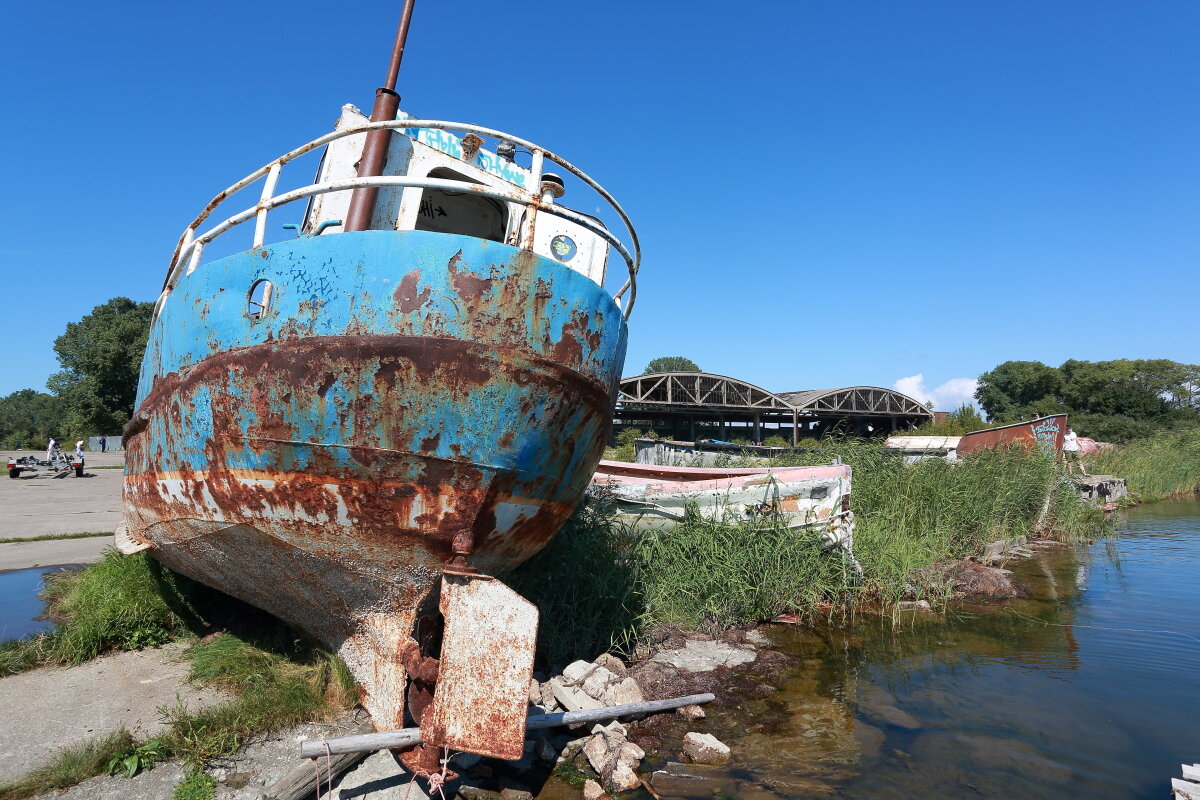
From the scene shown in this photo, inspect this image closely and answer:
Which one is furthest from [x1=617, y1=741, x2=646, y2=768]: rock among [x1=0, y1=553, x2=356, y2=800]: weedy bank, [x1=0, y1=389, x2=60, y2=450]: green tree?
[x1=0, y1=389, x2=60, y2=450]: green tree

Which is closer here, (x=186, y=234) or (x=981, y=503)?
(x=186, y=234)

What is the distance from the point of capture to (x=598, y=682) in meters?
4.51

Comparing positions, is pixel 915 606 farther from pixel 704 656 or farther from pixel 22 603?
pixel 22 603

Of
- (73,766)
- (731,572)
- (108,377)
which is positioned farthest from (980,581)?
(108,377)

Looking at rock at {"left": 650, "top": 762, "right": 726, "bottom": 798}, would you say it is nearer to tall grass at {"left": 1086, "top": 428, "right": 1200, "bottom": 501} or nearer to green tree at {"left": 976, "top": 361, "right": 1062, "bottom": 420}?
tall grass at {"left": 1086, "top": 428, "right": 1200, "bottom": 501}

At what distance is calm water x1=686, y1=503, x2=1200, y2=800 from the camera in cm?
365

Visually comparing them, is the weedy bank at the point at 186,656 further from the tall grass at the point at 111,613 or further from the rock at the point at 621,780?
the rock at the point at 621,780

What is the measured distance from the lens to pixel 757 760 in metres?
3.81

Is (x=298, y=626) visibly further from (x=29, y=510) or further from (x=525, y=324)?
(x=29, y=510)

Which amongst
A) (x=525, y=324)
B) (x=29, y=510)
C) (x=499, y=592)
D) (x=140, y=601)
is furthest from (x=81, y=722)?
(x=29, y=510)

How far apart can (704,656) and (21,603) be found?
6482 mm

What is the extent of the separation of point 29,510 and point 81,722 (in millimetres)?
11872

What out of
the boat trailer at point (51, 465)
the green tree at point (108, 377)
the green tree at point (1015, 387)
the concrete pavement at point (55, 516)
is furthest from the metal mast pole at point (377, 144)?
the green tree at point (1015, 387)

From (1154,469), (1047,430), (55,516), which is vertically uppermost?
(1047,430)
